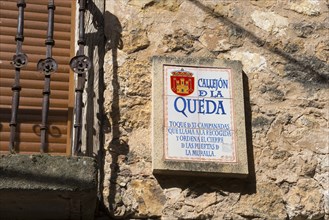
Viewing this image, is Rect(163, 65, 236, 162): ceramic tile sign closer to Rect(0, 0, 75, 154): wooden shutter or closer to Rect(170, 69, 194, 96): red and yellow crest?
Rect(170, 69, 194, 96): red and yellow crest

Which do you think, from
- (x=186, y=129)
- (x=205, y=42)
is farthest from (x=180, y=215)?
(x=205, y=42)

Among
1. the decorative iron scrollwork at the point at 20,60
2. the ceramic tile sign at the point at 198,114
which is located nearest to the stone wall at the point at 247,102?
the ceramic tile sign at the point at 198,114

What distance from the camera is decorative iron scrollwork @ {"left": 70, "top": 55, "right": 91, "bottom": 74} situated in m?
4.30

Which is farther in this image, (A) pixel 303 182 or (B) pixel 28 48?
(B) pixel 28 48

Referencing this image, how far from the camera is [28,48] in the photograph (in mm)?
4938

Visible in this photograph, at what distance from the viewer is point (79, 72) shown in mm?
4289

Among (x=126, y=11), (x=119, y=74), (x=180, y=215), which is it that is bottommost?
(x=180, y=215)

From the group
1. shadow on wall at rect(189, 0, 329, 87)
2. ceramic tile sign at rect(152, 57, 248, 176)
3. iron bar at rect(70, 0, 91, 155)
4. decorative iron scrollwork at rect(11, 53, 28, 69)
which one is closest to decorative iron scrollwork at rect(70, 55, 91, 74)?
iron bar at rect(70, 0, 91, 155)

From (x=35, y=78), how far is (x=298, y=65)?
5.21 feet

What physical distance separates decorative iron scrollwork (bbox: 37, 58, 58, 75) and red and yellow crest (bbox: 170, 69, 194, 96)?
704 mm

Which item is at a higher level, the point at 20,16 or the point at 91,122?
the point at 20,16

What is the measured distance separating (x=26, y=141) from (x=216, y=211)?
1196 millimetres

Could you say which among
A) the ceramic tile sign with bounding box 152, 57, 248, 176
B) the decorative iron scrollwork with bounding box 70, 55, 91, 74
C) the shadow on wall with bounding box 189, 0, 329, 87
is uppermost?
the shadow on wall with bounding box 189, 0, 329, 87

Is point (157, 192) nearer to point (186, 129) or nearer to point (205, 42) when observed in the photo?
point (186, 129)
